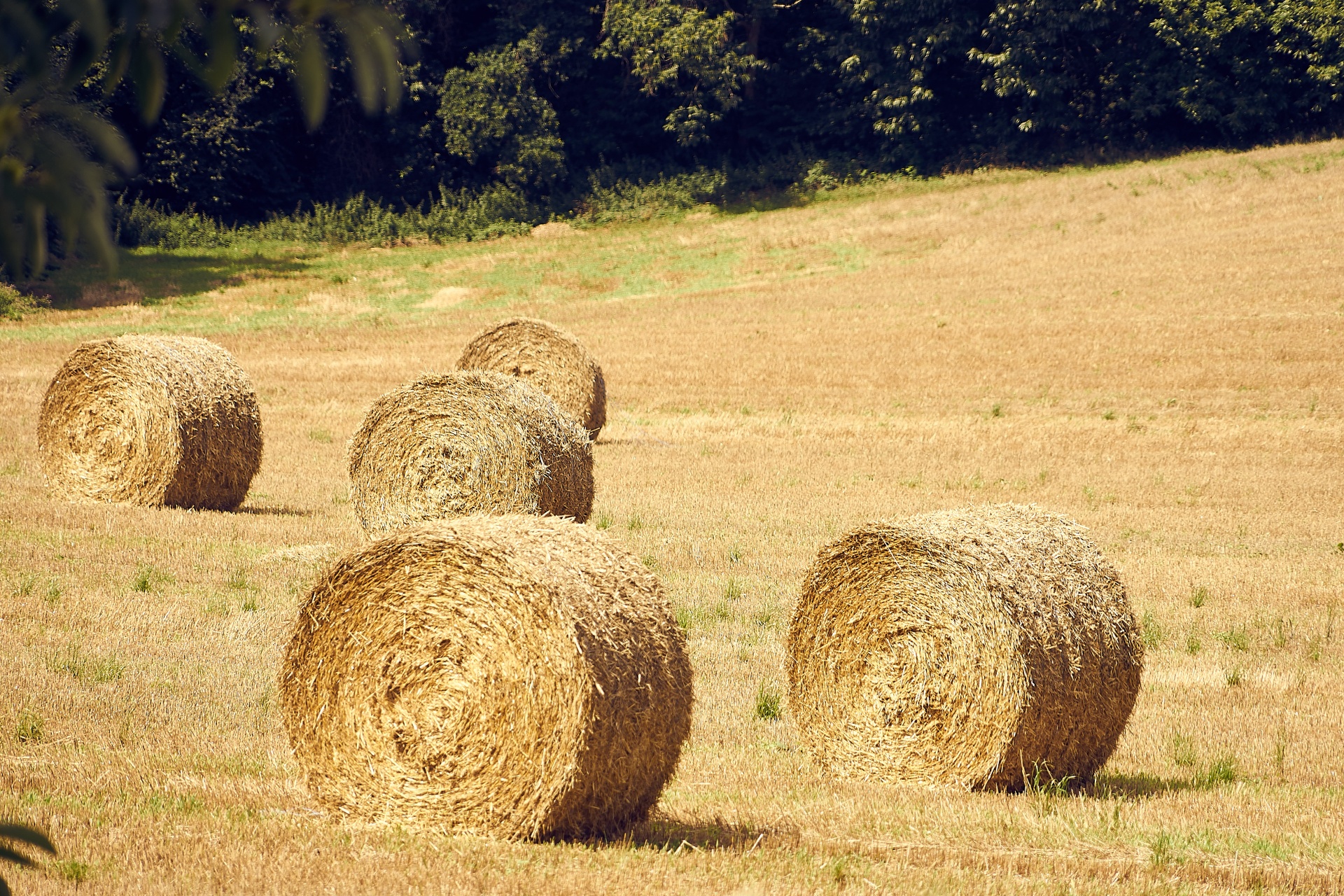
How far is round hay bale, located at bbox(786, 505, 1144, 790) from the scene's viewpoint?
23.0ft

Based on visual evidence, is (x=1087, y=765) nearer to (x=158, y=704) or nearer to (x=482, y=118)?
(x=158, y=704)

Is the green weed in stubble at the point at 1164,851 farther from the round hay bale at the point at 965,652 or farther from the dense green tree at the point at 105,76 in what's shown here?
the dense green tree at the point at 105,76

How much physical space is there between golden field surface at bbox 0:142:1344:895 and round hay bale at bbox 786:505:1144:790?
296mm

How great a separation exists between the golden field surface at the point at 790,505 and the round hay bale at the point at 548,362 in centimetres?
90

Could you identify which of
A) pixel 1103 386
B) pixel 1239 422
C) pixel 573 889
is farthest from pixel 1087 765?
pixel 1103 386

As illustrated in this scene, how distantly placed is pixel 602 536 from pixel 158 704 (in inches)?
124

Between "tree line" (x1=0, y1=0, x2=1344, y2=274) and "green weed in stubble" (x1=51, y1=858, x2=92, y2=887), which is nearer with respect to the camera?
"green weed in stubble" (x1=51, y1=858, x2=92, y2=887)

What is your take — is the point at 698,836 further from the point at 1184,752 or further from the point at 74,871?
the point at 1184,752

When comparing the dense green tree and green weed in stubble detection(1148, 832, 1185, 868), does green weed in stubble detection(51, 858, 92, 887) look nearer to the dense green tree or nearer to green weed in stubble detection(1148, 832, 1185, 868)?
the dense green tree

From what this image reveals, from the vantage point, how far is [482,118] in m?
53.3

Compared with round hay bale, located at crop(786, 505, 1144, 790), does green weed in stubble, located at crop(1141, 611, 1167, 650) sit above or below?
below

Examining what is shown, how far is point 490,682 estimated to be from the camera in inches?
227

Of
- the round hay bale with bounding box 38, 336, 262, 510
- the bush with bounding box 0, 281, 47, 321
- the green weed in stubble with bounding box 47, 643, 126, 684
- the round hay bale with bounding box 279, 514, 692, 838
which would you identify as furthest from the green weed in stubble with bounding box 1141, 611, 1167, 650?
the bush with bounding box 0, 281, 47, 321

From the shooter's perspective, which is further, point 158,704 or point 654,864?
point 158,704
